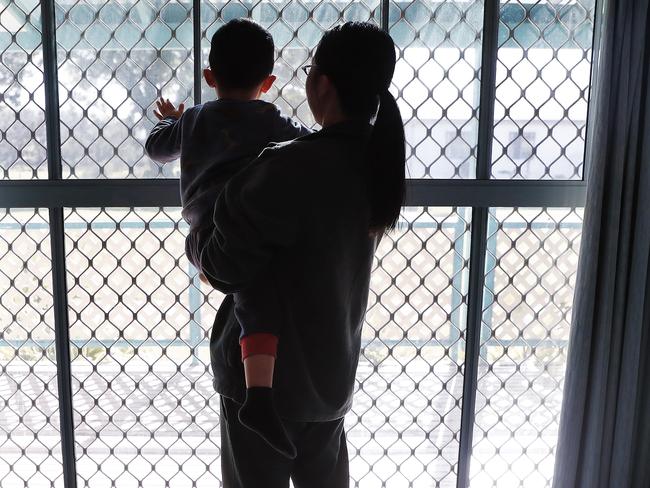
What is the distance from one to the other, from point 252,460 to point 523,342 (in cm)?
114

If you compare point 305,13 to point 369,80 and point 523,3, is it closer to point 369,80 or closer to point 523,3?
point 523,3

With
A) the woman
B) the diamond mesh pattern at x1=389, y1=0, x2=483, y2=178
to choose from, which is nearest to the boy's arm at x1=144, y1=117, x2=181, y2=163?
the woman

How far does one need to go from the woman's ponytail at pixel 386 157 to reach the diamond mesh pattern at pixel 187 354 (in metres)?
0.81

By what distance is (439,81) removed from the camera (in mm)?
1806

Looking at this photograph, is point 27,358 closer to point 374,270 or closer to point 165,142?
point 165,142

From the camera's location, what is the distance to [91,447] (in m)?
1.95

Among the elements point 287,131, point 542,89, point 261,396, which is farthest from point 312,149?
point 542,89

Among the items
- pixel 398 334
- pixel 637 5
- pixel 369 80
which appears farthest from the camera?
pixel 398 334

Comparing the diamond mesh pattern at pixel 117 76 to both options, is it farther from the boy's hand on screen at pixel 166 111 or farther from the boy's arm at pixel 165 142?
the boy's arm at pixel 165 142

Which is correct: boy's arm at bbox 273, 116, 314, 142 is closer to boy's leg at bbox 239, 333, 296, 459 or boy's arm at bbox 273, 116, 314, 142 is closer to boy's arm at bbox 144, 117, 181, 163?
boy's arm at bbox 144, 117, 181, 163

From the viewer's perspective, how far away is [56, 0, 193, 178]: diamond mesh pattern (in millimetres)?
1738

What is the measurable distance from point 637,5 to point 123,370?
72.7 inches

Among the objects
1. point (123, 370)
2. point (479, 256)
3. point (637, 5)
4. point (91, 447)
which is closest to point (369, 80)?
point (479, 256)

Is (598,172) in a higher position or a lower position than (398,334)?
higher
